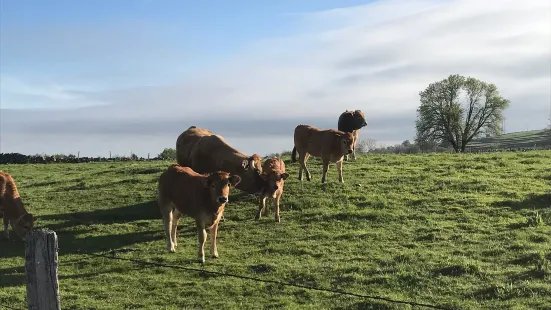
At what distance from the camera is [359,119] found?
26.5 meters

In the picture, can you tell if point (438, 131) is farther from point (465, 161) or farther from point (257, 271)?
point (257, 271)

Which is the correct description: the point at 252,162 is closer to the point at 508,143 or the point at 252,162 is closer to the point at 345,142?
the point at 345,142

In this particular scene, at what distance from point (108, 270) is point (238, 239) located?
138 inches

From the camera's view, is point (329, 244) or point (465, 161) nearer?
point (329, 244)

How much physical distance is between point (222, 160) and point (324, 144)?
477cm

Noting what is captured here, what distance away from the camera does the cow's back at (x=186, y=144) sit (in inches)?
734

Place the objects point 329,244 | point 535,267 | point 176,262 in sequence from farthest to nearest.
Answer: point 329,244, point 176,262, point 535,267

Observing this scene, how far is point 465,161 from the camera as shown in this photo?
25.2 m

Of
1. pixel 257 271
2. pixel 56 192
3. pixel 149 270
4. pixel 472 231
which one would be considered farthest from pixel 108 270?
pixel 56 192

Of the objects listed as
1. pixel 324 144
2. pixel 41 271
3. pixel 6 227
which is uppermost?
pixel 324 144

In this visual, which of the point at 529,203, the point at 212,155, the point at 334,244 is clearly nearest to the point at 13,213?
the point at 212,155

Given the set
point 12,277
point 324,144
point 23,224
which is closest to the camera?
point 12,277

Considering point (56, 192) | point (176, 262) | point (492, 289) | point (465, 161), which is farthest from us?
point (465, 161)

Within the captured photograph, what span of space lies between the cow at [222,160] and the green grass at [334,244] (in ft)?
3.96
